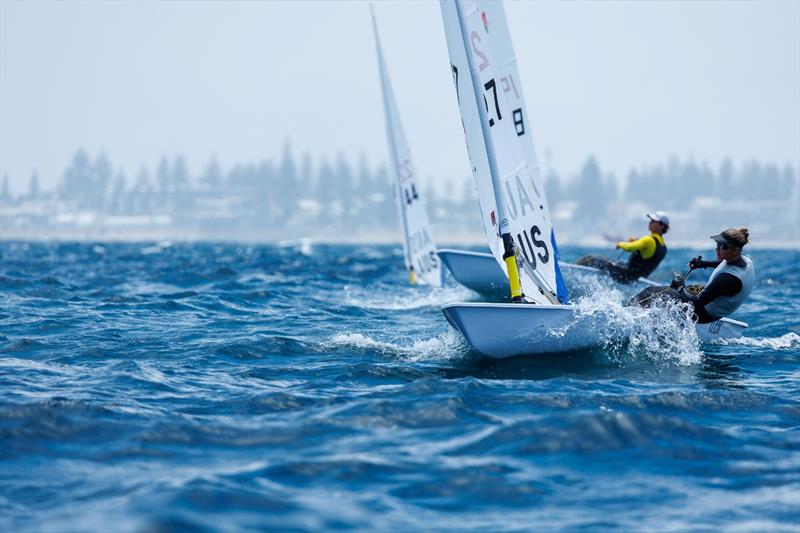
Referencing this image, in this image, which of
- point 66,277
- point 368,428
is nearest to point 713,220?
point 66,277

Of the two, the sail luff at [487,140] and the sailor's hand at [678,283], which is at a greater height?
the sail luff at [487,140]

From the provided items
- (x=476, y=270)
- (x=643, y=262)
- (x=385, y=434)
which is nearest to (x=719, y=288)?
(x=385, y=434)

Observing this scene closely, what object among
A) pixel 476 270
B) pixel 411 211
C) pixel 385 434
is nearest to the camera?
pixel 385 434

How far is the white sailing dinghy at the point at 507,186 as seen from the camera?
900cm

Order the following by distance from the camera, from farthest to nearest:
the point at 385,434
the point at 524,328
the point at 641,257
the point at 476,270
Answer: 1. the point at 476,270
2. the point at 641,257
3. the point at 524,328
4. the point at 385,434

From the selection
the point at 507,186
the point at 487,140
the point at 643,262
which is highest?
the point at 487,140

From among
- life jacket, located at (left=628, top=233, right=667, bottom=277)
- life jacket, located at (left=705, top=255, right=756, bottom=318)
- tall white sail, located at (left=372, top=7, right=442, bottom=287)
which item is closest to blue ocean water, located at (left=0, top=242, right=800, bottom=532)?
life jacket, located at (left=705, top=255, right=756, bottom=318)

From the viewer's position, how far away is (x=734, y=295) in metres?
9.63

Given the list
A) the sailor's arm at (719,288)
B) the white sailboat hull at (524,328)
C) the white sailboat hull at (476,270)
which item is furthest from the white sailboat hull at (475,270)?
the white sailboat hull at (524,328)

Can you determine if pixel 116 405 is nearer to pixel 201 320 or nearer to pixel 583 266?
Answer: pixel 201 320

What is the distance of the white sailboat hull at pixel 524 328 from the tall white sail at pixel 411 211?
9.28m

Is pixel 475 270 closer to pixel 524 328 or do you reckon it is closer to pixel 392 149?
pixel 392 149

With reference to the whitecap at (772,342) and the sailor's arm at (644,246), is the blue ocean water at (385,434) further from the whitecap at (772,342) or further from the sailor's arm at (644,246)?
the sailor's arm at (644,246)

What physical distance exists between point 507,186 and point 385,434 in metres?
4.16
